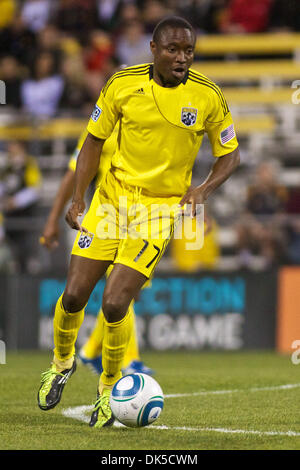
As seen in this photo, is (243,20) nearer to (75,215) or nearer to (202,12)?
(202,12)

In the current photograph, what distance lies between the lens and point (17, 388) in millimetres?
7809

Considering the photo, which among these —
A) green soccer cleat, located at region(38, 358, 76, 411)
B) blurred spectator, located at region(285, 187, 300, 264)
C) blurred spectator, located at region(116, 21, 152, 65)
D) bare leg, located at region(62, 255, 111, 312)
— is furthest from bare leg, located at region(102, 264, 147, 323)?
blurred spectator, located at region(116, 21, 152, 65)

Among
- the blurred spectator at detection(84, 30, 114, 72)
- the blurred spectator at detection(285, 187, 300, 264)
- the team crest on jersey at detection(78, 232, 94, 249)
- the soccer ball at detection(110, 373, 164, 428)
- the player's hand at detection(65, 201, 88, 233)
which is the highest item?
the blurred spectator at detection(84, 30, 114, 72)

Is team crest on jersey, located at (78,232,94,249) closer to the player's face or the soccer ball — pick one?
the soccer ball

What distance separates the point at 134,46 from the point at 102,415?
1038 centimetres

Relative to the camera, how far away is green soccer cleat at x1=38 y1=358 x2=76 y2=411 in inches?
241

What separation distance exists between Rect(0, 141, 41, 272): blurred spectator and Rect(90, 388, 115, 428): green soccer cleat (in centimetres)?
657

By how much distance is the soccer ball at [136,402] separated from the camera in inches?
216

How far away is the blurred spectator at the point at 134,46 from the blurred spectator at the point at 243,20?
1563mm

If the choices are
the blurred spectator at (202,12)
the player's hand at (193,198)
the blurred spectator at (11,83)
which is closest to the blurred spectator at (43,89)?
the blurred spectator at (11,83)

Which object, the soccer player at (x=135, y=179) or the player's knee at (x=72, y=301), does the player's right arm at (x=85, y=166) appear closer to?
the soccer player at (x=135, y=179)

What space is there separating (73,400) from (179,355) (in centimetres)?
429
